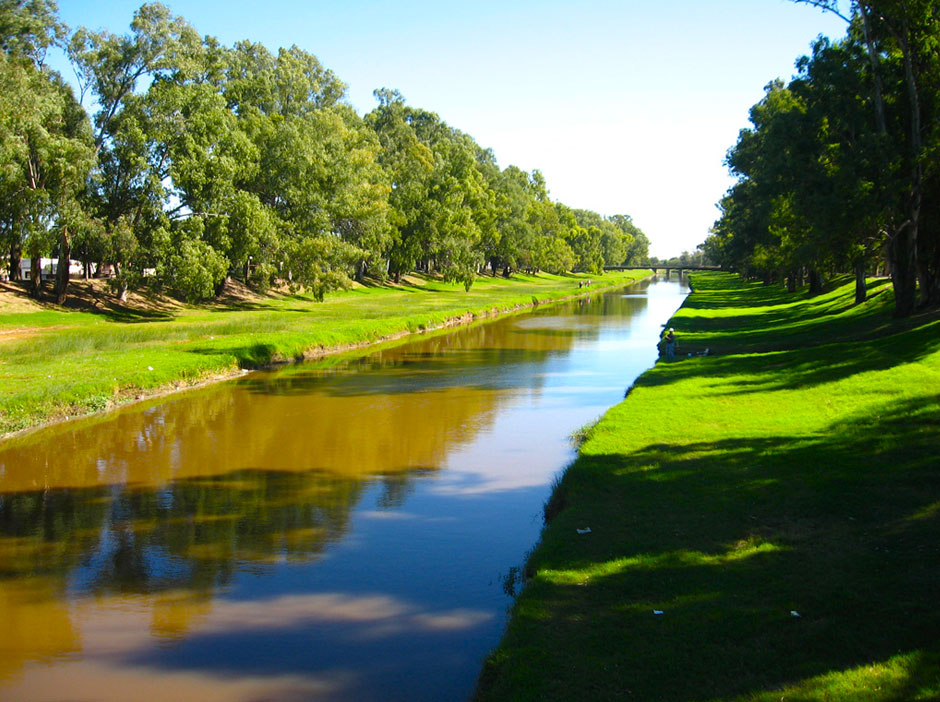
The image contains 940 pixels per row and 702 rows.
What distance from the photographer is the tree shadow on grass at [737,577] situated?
22.4 ft

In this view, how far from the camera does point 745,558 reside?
9203mm

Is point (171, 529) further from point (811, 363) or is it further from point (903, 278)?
point (903, 278)

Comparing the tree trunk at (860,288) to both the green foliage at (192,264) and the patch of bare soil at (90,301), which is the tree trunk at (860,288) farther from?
the patch of bare soil at (90,301)

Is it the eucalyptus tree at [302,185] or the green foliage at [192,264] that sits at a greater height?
the eucalyptus tree at [302,185]

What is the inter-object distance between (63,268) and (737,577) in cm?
4342

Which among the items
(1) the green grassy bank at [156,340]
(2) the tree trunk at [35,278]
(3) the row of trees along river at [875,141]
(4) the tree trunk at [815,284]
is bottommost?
(1) the green grassy bank at [156,340]

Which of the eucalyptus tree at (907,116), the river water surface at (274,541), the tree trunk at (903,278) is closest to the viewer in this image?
the river water surface at (274,541)

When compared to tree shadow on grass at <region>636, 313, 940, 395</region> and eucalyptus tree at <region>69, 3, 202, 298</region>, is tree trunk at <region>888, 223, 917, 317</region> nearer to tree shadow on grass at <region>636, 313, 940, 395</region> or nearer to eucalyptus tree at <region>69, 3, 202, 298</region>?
tree shadow on grass at <region>636, 313, 940, 395</region>

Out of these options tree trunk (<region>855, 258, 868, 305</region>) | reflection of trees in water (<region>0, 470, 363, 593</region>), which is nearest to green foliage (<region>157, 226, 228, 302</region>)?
reflection of trees in water (<region>0, 470, 363, 593</region>)

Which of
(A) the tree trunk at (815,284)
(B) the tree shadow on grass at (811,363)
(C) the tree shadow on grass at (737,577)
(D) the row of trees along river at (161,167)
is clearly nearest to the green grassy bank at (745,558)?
(C) the tree shadow on grass at (737,577)

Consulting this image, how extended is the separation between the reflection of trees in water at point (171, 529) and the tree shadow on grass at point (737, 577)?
4.26 m

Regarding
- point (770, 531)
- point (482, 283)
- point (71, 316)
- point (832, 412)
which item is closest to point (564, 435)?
point (832, 412)

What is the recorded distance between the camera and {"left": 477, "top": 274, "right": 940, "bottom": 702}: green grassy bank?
6785mm

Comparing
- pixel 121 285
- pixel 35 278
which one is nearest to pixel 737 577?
pixel 121 285
